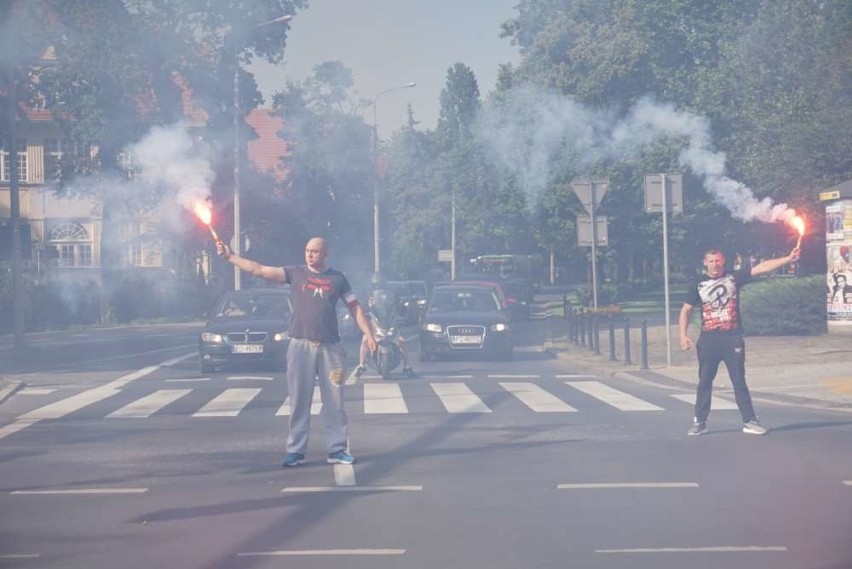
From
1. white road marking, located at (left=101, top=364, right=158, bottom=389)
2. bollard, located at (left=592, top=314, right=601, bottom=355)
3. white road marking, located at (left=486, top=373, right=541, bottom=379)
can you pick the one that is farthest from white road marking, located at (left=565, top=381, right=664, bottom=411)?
white road marking, located at (left=101, top=364, right=158, bottom=389)

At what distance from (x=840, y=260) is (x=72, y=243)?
40978 millimetres

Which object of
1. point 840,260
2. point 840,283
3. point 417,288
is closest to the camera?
point 840,283

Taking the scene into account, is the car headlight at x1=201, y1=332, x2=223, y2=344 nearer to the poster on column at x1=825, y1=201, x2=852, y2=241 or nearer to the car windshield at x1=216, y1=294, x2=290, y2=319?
the car windshield at x1=216, y1=294, x2=290, y2=319

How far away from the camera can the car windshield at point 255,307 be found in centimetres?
2331

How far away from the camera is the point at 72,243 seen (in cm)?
5884

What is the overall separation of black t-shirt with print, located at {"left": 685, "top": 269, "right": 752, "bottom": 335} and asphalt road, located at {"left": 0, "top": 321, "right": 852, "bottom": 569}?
1072 mm

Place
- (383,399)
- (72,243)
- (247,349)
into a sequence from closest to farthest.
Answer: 1. (383,399)
2. (247,349)
3. (72,243)

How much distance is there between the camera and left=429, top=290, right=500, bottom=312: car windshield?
26922mm

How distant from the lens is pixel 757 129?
37125 mm

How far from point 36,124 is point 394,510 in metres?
52.3

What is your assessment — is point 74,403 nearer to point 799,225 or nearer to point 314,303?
point 314,303

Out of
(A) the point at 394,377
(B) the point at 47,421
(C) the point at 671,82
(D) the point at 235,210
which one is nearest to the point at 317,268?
(B) the point at 47,421

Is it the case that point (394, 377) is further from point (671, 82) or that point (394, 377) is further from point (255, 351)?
point (671, 82)

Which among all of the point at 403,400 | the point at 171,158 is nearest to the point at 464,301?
the point at 403,400
